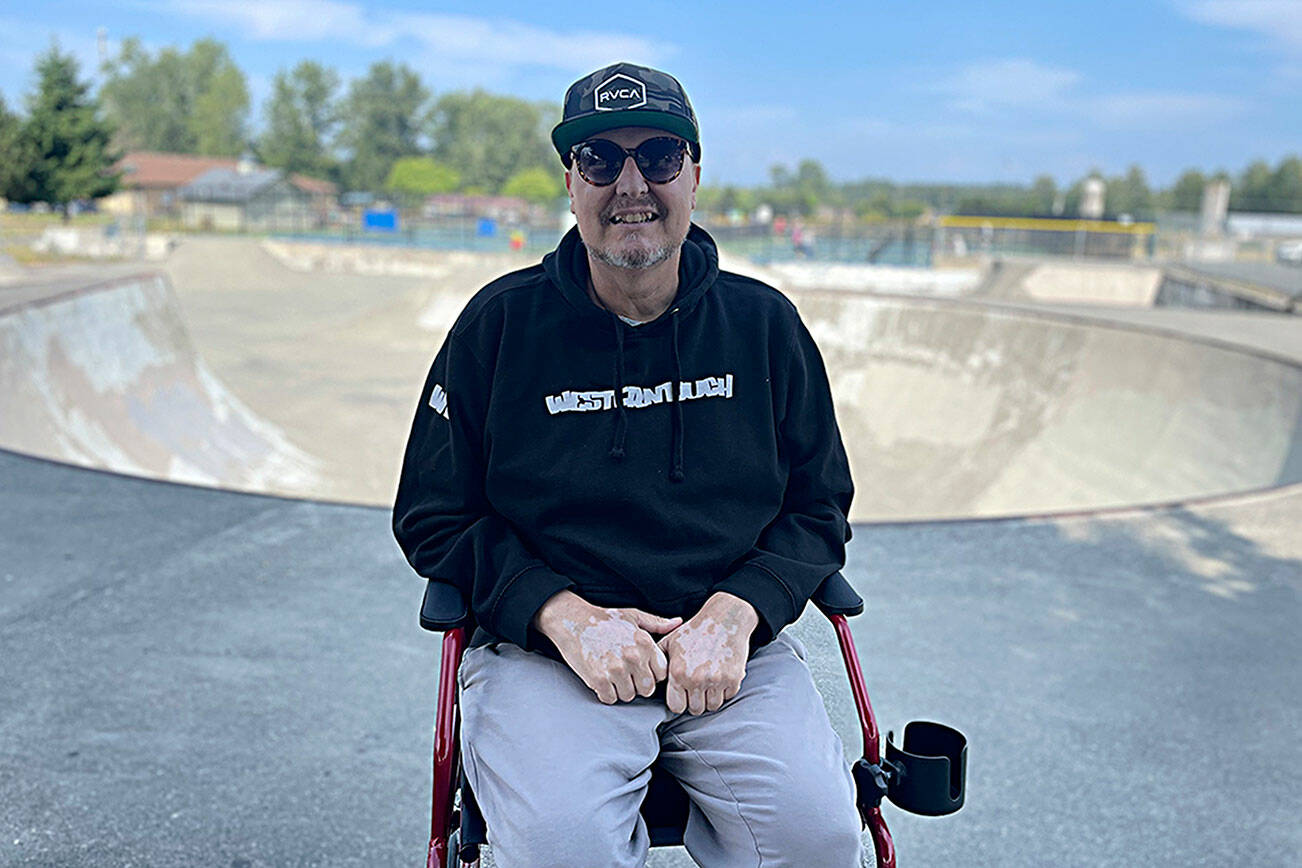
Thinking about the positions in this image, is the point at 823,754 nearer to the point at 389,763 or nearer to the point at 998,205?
the point at 389,763

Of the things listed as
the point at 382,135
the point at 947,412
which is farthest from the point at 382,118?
the point at 947,412

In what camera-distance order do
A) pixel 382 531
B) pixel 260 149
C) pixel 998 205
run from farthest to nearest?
pixel 260 149 → pixel 998 205 → pixel 382 531

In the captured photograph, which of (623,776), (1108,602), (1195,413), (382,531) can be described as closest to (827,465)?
(623,776)

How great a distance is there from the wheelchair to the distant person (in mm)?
48

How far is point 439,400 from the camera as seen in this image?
81.7 inches

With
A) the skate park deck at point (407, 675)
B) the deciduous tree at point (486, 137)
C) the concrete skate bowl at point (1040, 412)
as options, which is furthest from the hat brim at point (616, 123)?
the deciduous tree at point (486, 137)

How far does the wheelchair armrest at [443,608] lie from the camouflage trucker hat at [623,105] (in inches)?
34.0

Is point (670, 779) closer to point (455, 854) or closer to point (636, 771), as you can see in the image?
point (636, 771)

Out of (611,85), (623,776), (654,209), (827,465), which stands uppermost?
(611,85)

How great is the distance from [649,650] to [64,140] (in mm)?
50497

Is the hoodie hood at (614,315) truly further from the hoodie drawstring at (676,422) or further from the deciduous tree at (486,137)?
the deciduous tree at (486,137)

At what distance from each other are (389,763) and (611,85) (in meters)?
2.18

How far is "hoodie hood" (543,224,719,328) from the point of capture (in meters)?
2.08

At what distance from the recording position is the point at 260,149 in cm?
9862
